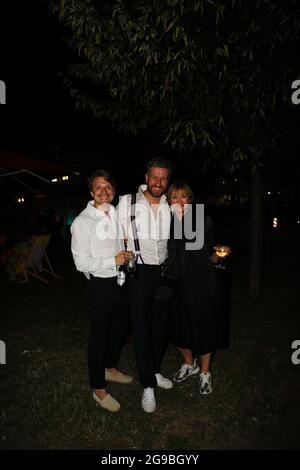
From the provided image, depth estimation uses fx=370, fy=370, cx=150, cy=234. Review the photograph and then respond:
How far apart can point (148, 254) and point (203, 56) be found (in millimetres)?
2302

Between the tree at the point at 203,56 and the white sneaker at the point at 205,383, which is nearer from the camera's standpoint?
the white sneaker at the point at 205,383

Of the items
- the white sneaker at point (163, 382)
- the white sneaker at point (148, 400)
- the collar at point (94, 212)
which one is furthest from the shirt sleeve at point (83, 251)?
the white sneaker at point (163, 382)

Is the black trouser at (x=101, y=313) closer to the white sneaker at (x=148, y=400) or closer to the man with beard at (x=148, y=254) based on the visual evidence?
the man with beard at (x=148, y=254)

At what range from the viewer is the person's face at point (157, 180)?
3.21 meters

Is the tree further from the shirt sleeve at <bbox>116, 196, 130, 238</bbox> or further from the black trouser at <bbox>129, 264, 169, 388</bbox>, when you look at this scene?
the black trouser at <bbox>129, 264, 169, 388</bbox>

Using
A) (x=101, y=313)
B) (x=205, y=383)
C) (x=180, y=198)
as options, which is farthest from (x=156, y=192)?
(x=205, y=383)

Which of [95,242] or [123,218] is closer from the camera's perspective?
[95,242]

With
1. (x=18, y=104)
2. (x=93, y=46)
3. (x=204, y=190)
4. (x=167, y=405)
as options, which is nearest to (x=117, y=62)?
(x=93, y=46)

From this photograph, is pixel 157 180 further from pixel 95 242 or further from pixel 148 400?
pixel 148 400

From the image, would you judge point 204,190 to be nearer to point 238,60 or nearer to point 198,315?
point 238,60

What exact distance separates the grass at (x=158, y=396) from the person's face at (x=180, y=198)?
186 cm

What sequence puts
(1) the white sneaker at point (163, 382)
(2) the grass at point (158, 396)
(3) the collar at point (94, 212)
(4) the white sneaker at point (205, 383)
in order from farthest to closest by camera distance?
1. (1) the white sneaker at point (163, 382)
2. (4) the white sneaker at point (205, 383)
3. (3) the collar at point (94, 212)
4. (2) the grass at point (158, 396)

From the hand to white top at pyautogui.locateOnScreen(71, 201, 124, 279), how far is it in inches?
1.9

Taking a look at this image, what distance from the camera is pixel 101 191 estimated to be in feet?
10.5
